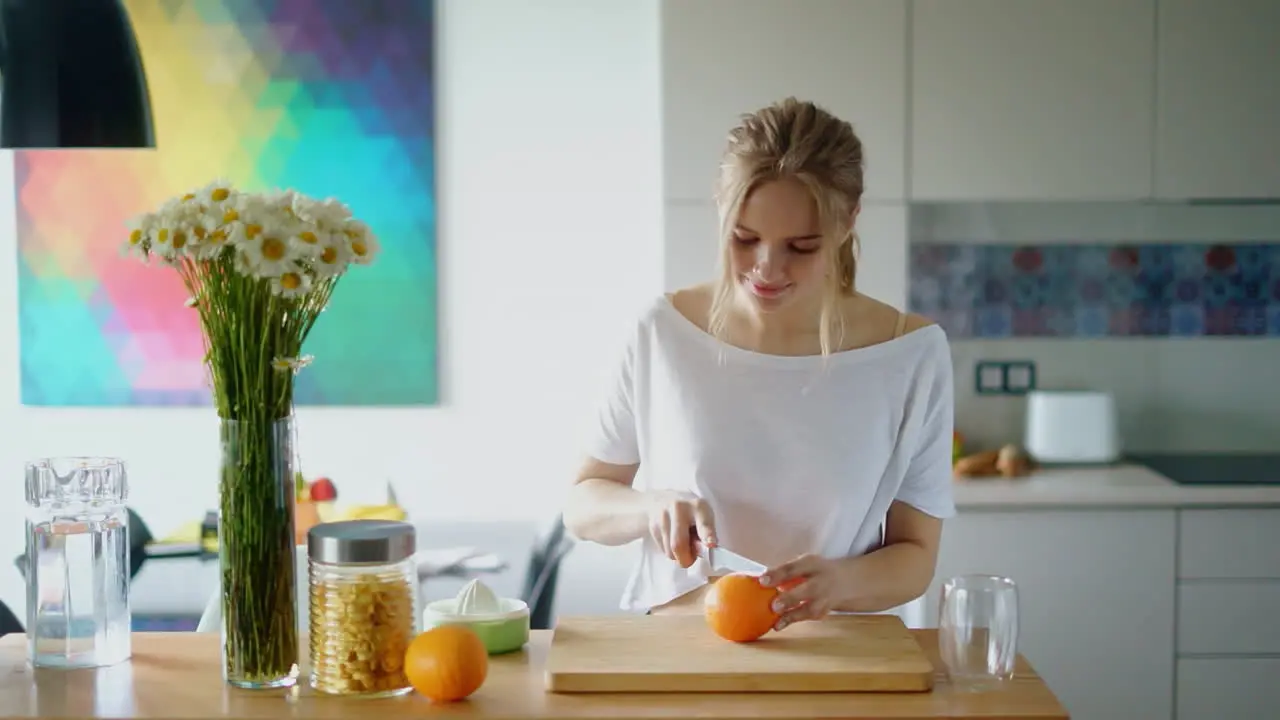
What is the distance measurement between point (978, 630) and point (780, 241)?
550 millimetres

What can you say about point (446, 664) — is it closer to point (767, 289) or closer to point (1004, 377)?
point (767, 289)

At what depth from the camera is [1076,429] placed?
150 inches

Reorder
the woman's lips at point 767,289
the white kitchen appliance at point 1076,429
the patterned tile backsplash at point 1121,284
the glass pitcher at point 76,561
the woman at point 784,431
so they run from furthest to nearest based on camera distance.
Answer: the patterned tile backsplash at point 1121,284 → the white kitchen appliance at point 1076,429 → the woman at point 784,431 → the woman's lips at point 767,289 → the glass pitcher at point 76,561

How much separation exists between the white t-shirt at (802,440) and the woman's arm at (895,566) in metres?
0.02

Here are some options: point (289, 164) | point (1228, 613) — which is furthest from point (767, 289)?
point (289, 164)

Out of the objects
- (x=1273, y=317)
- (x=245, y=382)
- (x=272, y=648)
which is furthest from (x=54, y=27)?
Result: (x=1273, y=317)

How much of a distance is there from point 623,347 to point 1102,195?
1.97 metres

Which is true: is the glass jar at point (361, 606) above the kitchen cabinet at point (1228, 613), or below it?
above

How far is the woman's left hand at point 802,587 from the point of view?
68.7 inches

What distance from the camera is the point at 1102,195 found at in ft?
12.0

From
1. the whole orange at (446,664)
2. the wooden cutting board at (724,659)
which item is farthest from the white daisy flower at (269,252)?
the wooden cutting board at (724,659)

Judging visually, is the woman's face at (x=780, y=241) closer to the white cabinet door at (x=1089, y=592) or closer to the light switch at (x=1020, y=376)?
the white cabinet door at (x=1089, y=592)

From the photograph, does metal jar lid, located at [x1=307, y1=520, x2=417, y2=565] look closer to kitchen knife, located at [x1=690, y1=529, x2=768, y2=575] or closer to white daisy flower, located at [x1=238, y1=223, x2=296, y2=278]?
white daisy flower, located at [x1=238, y1=223, x2=296, y2=278]

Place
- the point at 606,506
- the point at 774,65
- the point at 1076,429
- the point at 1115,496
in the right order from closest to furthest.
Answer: the point at 606,506 < the point at 1115,496 < the point at 774,65 < the point at 1076,429
